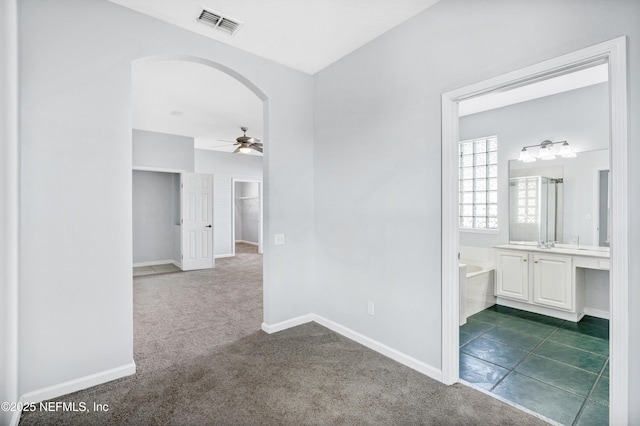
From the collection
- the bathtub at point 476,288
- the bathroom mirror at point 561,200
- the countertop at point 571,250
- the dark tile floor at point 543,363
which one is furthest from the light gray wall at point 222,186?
the bathroom mirror at point 561,200

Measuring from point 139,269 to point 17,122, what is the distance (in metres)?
5.35

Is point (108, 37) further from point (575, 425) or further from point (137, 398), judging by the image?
point (575, 425)

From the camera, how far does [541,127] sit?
4.07 meters

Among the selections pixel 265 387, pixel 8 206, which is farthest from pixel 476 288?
pixel 8 206

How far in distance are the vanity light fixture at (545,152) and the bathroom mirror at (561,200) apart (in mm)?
62

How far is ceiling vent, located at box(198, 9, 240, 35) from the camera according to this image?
8.23ft

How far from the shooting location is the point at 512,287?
407 centimetres

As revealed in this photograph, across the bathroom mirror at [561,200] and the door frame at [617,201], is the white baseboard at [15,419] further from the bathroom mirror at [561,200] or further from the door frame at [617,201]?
the bathroom mirror at [561,200]

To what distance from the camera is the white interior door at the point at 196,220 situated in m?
6.59

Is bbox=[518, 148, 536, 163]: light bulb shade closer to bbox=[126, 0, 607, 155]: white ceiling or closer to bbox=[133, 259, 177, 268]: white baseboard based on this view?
bbox=[126, 0, 607, 155]: white ceiling

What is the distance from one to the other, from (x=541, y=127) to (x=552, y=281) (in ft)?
6.52

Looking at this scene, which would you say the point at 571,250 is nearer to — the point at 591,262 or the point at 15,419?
the point at 591,262

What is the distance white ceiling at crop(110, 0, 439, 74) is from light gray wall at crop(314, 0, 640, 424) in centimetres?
17

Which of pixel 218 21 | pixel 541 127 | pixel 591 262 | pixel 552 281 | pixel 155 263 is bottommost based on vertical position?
pixel 155 263
